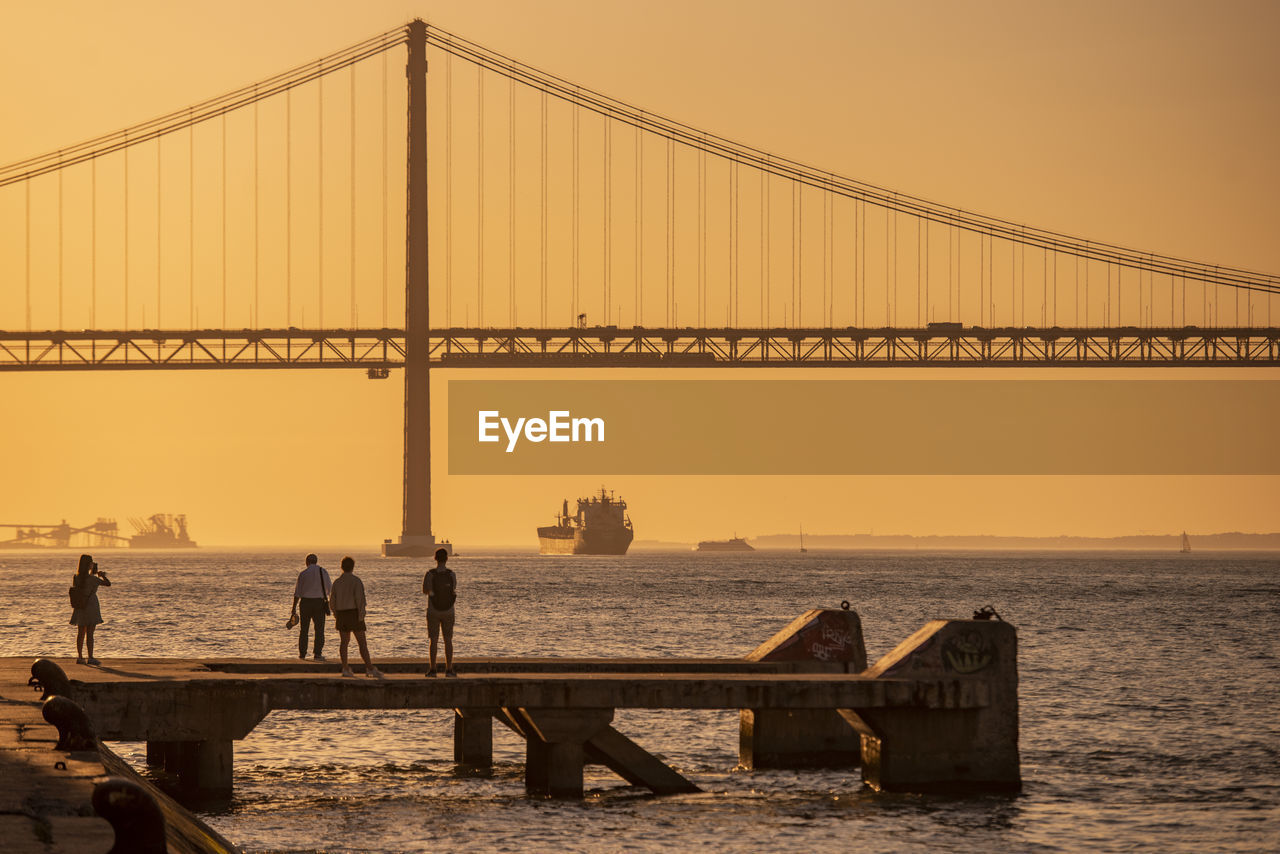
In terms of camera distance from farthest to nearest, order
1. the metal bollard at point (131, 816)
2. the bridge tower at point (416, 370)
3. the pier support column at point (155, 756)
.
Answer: the bridge tower at point (416, 370)
the pier support column at point (155, 756)
the metal bollard at point (131, 816)

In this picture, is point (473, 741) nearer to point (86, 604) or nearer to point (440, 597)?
point (440, 597)

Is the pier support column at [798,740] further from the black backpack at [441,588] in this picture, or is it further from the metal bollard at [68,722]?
the metal bollard at [68,722]

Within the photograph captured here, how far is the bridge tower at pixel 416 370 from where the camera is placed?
335ft

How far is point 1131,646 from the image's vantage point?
47.9 metres

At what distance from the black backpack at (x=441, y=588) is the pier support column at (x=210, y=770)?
8.09ft

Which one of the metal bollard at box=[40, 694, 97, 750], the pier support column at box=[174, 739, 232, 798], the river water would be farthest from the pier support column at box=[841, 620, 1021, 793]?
the metal bollard at box=[40, 694, 97, 750]

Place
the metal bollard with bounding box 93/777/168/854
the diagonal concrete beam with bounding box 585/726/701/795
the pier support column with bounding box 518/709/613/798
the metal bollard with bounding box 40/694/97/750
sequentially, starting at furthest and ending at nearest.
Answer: the diagonal concrete beam with bounding box 585/726/701/795 < the pier support column with bounding box 518/709/613/798 < the metal bollard with bounding box 40/694/97/750 < the metal bollard with bounding box 93/777/168/854

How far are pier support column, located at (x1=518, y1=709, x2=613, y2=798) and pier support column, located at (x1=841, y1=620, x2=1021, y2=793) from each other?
2787 mm

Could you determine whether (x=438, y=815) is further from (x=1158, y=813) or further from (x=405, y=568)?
(x=405, y=568)

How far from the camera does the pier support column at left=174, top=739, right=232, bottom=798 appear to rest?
717 inches

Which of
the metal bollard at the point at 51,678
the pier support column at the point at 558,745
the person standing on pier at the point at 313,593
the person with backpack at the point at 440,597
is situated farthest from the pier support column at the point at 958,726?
the metal bollard at the point at 51,678

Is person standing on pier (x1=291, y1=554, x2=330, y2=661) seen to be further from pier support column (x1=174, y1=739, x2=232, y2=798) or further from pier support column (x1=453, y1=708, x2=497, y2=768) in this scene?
pier support column (x1=174, y1=739, x2=232, y2=798)

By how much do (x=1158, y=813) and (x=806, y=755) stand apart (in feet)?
14.2

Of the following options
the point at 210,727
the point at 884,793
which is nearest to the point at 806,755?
the point at 884,793
